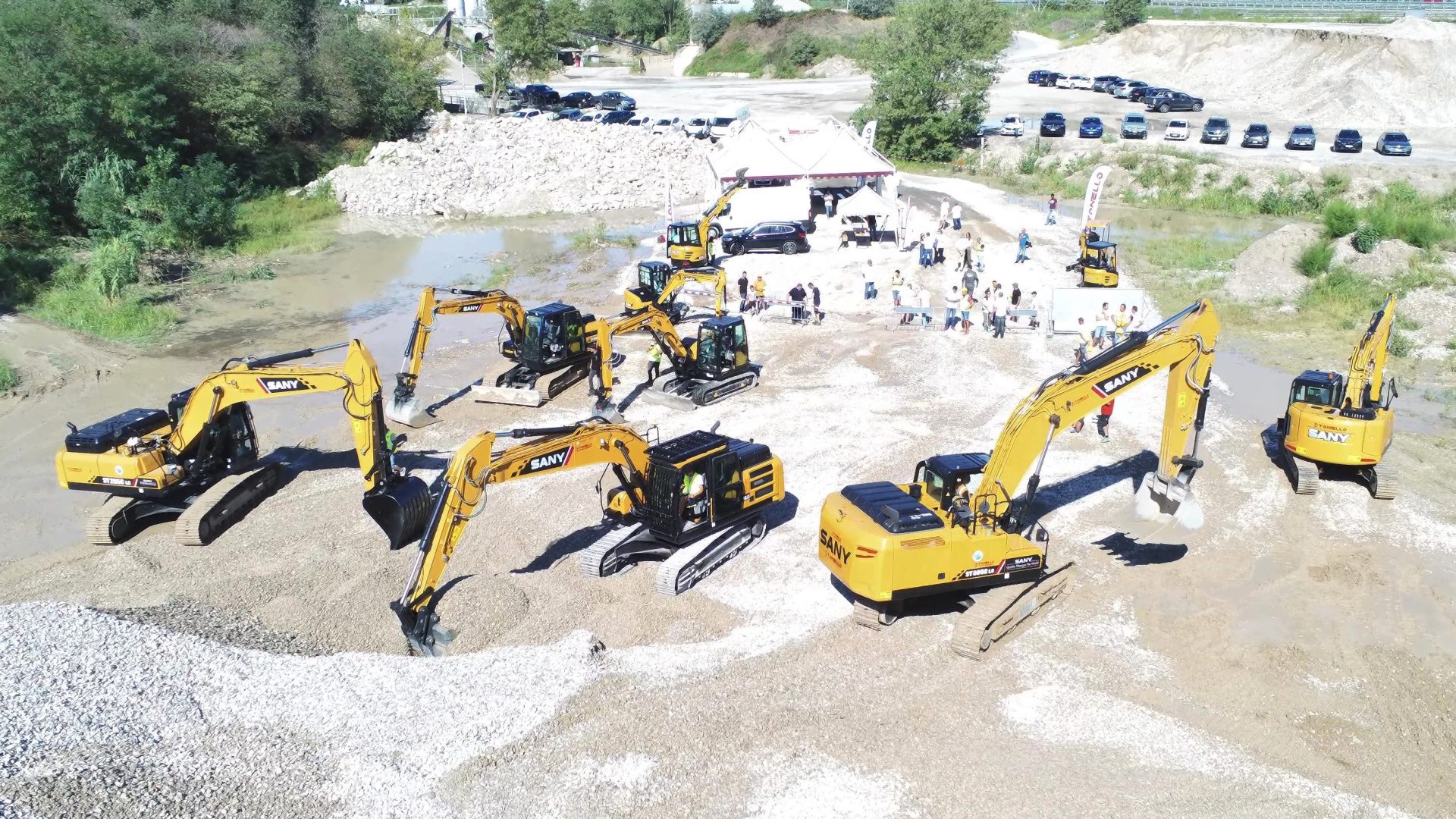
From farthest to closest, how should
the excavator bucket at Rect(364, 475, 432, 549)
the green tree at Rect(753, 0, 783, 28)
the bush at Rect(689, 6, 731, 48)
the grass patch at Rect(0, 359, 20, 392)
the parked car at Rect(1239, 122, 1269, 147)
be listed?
the bush at Rect(689, 6, 731, 48), the green tree at Rect(753, 0, 783, 28), the parked car at Rect(1239, 122, 1269, 147), the grass patch at Rect(0, 359, 20, 392), the excavator bucket at Rect(364, 475, 432, 549)

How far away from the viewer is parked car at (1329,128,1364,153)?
44938 mm

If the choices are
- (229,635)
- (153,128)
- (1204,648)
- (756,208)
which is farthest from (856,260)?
(153,128)

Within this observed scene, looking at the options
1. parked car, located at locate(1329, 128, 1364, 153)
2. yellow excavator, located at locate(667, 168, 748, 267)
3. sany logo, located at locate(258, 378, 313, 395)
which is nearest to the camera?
sany logo, located at locate(258, 378, 313, 395)

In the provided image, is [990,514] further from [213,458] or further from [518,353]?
[518,353]

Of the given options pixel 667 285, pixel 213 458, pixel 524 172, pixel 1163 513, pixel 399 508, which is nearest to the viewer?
pixel 399 508

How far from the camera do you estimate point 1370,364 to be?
16500 mm

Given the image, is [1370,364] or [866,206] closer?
[1370,364]

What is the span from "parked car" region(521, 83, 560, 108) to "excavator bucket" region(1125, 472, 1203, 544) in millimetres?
54894

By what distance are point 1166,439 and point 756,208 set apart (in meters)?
24.4

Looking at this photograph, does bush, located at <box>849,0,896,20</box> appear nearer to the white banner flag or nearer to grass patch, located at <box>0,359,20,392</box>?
the white banner flag

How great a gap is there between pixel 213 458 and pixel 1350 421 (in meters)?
18.9

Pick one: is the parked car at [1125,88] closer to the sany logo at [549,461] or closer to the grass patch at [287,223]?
the grass patch at [287,223]

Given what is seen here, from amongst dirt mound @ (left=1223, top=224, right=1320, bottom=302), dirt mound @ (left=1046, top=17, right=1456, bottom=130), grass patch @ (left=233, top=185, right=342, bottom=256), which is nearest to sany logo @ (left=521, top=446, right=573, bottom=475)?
dirt mound @ (left=1223, top=224, right=1320, bottom=302)

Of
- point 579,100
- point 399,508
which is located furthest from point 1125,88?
point 399,508
